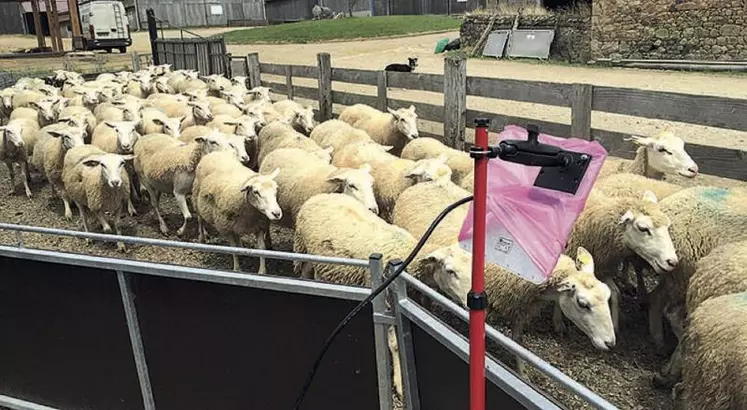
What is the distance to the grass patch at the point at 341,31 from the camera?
115ft

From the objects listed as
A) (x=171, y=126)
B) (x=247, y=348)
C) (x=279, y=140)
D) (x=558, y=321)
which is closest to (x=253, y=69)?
(x=171, y=126)

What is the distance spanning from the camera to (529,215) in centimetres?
183

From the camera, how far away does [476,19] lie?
2369 centimetres

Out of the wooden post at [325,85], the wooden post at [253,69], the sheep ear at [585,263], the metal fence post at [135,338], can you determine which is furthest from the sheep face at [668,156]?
the wooden post at [253,69]

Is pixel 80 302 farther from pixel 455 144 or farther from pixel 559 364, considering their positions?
pixel 455 144

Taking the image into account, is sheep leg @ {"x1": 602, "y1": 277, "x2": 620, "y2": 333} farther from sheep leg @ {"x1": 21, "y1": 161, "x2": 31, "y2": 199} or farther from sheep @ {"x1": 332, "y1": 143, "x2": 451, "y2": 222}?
sheep leg @ {"x1": 21, "y1": 161, "x2": 31, "y2": 199}

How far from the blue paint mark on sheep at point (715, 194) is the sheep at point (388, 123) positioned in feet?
13.3

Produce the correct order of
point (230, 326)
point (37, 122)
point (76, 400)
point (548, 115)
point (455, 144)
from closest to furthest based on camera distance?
point (230, 326)
point (76, 400)
point (455, 144)
point (37, 122)
point (548, 115)

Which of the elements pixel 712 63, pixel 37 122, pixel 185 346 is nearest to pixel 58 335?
pixel 185 346

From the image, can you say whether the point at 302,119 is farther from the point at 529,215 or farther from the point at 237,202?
the point at 529,215

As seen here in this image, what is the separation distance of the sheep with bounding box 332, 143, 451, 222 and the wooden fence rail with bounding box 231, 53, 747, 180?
68.7 inches

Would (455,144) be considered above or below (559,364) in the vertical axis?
above

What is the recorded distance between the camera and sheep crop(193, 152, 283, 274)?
5.77m

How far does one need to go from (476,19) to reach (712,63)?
9.07 meters
